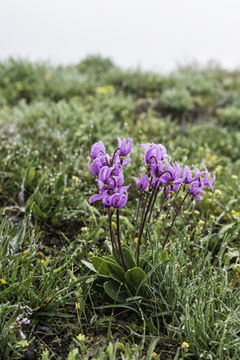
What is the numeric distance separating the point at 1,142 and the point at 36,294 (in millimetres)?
2229

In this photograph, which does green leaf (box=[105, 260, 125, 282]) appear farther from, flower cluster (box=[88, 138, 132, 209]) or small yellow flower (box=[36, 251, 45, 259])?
small yellow flower (box=[36, 251, 45, 259])

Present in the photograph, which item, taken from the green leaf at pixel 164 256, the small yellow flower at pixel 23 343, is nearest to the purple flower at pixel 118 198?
the green leaf at pixel 164 256

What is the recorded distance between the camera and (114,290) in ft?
7.19

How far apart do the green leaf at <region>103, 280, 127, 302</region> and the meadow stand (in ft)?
0.12

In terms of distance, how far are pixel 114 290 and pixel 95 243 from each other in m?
0.70

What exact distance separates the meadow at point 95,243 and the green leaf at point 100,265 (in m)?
0.06

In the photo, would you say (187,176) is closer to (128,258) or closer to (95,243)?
(128,258)

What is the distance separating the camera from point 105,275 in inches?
87.4

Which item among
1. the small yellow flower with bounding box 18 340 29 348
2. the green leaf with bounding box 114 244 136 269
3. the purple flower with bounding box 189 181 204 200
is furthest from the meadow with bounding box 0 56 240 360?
the purple flower with bounding box 189 181 204 200

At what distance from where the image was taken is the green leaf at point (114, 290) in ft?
7.07

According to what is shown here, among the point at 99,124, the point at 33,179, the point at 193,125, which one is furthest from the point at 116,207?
the point at 193,125

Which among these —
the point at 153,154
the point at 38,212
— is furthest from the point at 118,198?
the point at 38,212

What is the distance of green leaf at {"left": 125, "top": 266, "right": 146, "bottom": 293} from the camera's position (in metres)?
2.07

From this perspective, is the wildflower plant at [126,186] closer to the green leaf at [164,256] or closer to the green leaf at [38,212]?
the green leaf at [164,256]
